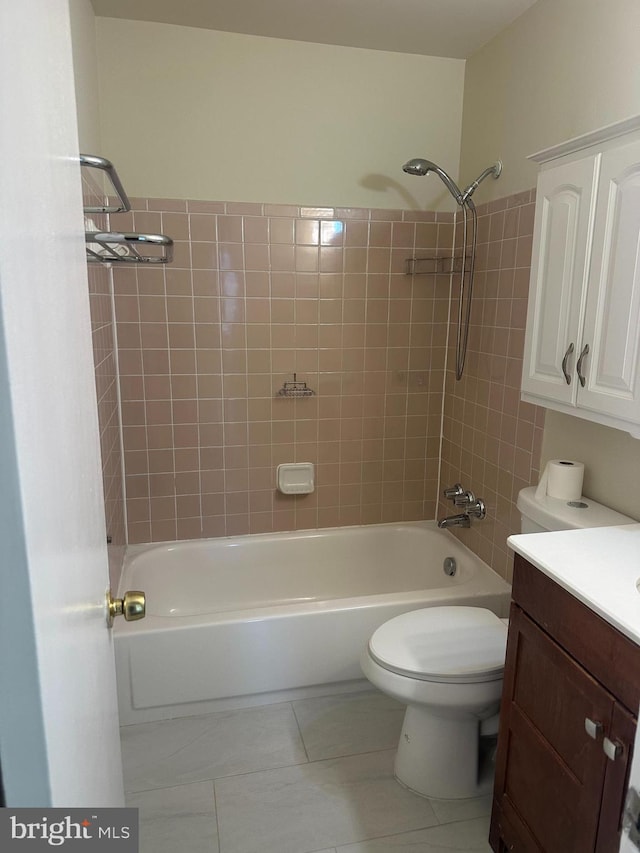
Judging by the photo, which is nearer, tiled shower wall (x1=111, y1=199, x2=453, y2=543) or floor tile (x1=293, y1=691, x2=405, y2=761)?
floor tile (x1=293, y1=691, x2=405, y2=761)

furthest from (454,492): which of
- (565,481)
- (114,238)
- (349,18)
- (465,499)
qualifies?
(349,18)

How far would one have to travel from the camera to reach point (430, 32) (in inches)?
86.8

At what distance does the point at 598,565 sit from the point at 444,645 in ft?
2.06

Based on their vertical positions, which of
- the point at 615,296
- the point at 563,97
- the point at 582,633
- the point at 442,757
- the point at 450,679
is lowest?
the point at 442,757

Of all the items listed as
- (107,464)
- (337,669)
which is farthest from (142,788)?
(107,464)

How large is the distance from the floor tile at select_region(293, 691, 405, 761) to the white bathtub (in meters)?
0.06

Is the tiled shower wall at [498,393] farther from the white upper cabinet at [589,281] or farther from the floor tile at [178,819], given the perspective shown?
the floor tile at [178,819]

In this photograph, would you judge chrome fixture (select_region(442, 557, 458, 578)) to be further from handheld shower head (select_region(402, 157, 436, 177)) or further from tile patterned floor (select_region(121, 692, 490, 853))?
handheld shower head (select_region(402, 157, 436, 177))

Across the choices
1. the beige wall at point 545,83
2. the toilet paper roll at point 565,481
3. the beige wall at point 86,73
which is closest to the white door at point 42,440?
the beige wall at point 86,73

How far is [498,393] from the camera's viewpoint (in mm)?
2270

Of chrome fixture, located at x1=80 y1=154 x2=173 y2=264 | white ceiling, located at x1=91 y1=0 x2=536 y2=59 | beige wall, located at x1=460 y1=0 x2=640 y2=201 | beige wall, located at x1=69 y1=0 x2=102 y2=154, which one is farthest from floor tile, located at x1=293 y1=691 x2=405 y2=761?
white ceiling, located at x1=91 y1=0 x2=536 y2=59

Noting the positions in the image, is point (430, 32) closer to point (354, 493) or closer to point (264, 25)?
point (264, 25)

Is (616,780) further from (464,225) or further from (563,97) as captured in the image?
(464,225)

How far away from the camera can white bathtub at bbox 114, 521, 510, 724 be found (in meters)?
1.98
